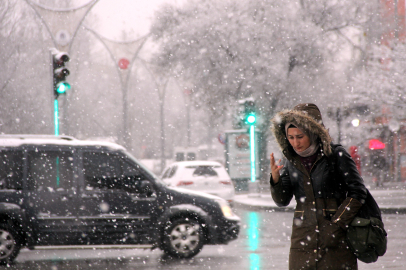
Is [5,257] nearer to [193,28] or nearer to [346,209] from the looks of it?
[346,209]

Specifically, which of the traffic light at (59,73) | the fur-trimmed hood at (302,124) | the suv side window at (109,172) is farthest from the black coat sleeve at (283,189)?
the traffic light at (59,73)

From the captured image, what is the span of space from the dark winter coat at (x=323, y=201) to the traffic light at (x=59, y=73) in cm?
1005

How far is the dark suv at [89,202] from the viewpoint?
26.7 ft

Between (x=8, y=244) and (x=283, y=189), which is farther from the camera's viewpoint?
(x=8, y=244)

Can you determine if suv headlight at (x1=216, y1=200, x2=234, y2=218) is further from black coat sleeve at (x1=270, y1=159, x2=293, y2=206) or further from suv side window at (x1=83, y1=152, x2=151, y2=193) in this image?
black coat sleeve at (x1=270, y1=159, x2=293, y2=206)

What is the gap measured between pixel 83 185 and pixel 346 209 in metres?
5.49

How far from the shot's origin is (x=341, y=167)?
3551 mm

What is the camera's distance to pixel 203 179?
15.8 meters

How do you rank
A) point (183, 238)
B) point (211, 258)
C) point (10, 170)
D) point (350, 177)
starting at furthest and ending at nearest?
point (211, 258) < point (183, 238) < point (10, 170) < point (350, 177)

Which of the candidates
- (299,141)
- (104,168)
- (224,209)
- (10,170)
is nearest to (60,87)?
(10,170)

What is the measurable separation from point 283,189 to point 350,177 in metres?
0.47

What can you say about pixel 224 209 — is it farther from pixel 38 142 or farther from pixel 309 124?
pixel 309 124

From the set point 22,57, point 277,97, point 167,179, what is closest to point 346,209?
point 167,179

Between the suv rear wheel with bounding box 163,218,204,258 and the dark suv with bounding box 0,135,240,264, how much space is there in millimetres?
15
